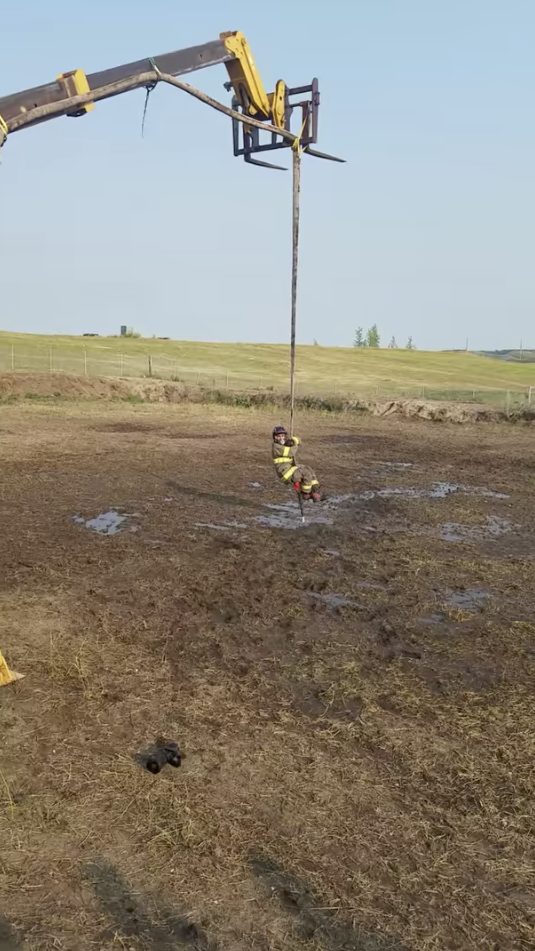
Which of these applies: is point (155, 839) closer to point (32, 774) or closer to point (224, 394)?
point (32, 774)

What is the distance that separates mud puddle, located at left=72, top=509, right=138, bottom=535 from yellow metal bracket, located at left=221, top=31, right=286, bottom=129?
6396 millimetres

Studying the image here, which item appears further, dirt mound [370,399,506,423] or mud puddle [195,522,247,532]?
dirt mound [370,399,506,423]

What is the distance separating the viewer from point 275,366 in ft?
180

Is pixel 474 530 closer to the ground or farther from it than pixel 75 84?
closer to the ground

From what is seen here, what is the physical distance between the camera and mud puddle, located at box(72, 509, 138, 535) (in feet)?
37.5

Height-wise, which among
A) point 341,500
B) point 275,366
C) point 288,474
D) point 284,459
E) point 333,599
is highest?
point 275,366

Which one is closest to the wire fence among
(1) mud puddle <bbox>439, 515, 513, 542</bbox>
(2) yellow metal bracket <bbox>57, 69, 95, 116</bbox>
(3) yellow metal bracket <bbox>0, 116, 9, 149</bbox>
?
(1) mud puddle <bbox>439, 515, 513, 542</bbox>

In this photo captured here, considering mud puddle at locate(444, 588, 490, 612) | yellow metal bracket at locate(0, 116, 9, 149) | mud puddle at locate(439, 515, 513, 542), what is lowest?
mud puddle at locate(444, 588, 490, 612)

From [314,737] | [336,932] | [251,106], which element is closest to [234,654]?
[314,737]

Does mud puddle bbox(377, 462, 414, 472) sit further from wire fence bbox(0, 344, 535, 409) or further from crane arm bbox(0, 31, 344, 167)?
wire fence bbox(0, 344, 535, 409)

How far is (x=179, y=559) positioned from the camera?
9969 mm

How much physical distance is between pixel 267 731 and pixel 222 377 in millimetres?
39369

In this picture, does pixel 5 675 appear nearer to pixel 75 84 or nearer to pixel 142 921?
pixel 142 921

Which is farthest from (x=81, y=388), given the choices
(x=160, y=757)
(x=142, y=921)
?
(x=142, y=921)
